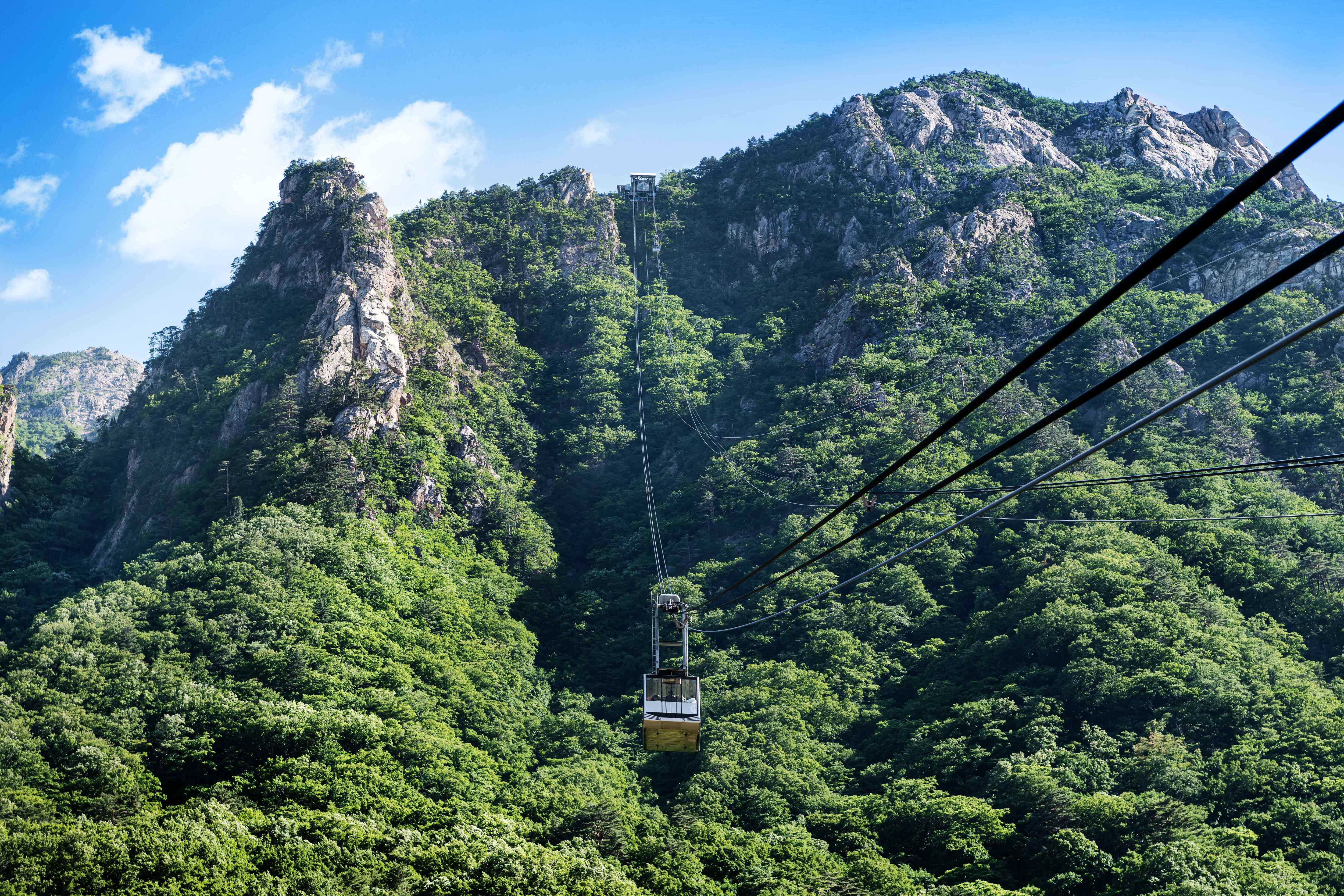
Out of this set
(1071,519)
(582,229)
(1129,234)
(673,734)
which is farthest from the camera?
(582,229)

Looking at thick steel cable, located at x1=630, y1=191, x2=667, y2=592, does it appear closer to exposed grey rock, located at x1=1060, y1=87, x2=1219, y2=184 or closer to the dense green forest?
the dense green forest

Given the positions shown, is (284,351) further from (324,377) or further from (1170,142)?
(1170,142)

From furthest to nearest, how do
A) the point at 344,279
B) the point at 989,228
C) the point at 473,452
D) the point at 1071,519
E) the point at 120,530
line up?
the point at 989,228, the point at 344,279, the point at 473,452, the point at 120,530, the point at 1071,519

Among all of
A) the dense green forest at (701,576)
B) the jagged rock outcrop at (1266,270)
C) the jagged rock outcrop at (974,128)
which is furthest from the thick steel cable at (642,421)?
the jagged rock outcrop at (1266,270)

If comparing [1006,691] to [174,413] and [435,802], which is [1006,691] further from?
[174,413]

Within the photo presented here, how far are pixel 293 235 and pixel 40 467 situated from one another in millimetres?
27872

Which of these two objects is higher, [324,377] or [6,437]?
[324,377]

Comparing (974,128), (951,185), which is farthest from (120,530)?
(974,128)

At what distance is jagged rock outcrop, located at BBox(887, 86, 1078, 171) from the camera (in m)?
110

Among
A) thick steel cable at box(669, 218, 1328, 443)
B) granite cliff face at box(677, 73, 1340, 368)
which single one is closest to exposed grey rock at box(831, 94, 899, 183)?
granite cliff face at box(677, 73, 1340, 368)

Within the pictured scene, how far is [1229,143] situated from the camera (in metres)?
118

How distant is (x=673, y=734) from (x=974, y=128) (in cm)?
10277

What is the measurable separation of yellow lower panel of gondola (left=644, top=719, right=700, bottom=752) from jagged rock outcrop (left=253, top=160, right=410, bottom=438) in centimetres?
5109

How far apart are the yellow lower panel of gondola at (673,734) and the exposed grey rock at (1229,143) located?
112m
